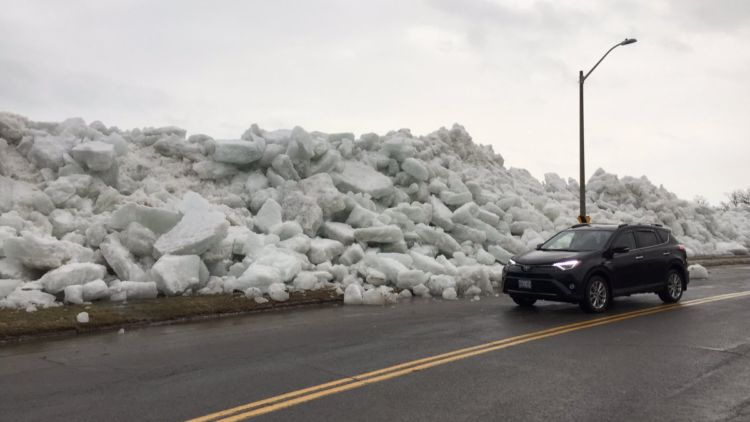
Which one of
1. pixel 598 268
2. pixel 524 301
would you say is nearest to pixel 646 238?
pixel 598 268

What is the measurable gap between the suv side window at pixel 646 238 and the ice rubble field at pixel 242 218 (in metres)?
4.09

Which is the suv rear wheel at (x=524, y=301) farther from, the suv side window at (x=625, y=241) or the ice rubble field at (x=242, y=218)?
the ice rubble field at (x=242, y=218)

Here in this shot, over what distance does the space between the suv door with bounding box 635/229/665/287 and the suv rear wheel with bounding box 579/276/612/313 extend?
1188 millimetres

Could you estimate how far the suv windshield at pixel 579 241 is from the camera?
1204 centimetres

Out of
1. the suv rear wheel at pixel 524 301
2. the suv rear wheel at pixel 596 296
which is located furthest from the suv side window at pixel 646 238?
the suv rear wheel at pixel 524 301

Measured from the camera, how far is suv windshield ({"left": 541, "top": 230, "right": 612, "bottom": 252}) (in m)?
12.0

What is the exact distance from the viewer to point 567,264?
11219mm

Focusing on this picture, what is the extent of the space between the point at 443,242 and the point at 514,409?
13.8m

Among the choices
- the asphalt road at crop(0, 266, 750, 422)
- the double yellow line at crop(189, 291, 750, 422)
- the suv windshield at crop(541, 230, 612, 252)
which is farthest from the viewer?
the suv windshield at crop(541, 230, 612, 252)

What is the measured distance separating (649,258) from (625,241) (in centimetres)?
68

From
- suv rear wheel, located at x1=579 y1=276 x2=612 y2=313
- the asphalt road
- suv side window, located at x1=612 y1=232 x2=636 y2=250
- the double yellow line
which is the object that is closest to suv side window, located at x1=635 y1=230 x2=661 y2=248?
suv side window, located at x1=612 y1=232 x2=636 y2=250

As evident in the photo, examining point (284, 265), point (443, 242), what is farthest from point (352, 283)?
point (443, 242)

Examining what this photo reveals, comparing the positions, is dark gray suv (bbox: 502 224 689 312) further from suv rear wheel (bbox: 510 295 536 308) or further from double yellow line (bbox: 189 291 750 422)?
double yellow line (bbox: 189 291 750 422)

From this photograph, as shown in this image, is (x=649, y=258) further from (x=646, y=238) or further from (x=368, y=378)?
(x=368, y=378)
